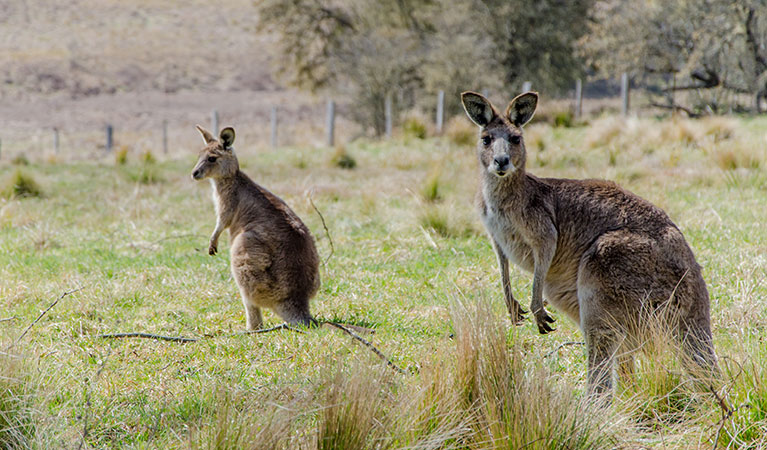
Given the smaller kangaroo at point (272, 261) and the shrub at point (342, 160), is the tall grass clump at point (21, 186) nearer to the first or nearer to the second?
the shrub at point (342, 160)

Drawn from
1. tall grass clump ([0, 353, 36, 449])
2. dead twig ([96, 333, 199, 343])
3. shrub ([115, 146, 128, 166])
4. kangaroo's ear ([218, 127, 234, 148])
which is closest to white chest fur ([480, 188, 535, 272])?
dead twig ([96, 333, 199, 343])

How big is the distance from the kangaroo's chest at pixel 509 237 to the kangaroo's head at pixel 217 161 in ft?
8.36

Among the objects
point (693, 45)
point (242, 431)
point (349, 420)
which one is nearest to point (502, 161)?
point (349, 420)

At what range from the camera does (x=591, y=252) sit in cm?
344

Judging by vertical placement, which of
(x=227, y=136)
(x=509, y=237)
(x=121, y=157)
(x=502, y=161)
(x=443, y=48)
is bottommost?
(x=121, y=157)

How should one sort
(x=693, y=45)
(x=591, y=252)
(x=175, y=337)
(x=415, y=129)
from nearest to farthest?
(x=591, y=252) < (x=175, y=337) < (x=415, y=129) < (x=693, y=45)

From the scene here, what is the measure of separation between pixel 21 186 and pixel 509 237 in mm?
9361

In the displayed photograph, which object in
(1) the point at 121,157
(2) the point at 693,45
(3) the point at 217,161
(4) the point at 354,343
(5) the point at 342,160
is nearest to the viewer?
(4) the point at 354,343

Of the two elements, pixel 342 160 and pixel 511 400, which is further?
pixel 342 160

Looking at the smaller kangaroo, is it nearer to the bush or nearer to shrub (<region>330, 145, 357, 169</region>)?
shrub (<region>330, 145, 357, 169</region>)

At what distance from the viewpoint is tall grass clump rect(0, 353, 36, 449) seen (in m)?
2.79

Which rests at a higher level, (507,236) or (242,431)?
(507,236)

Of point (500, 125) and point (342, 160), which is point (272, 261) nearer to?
point (500, 125)

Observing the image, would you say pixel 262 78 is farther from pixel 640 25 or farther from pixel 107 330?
pixel 107 330
